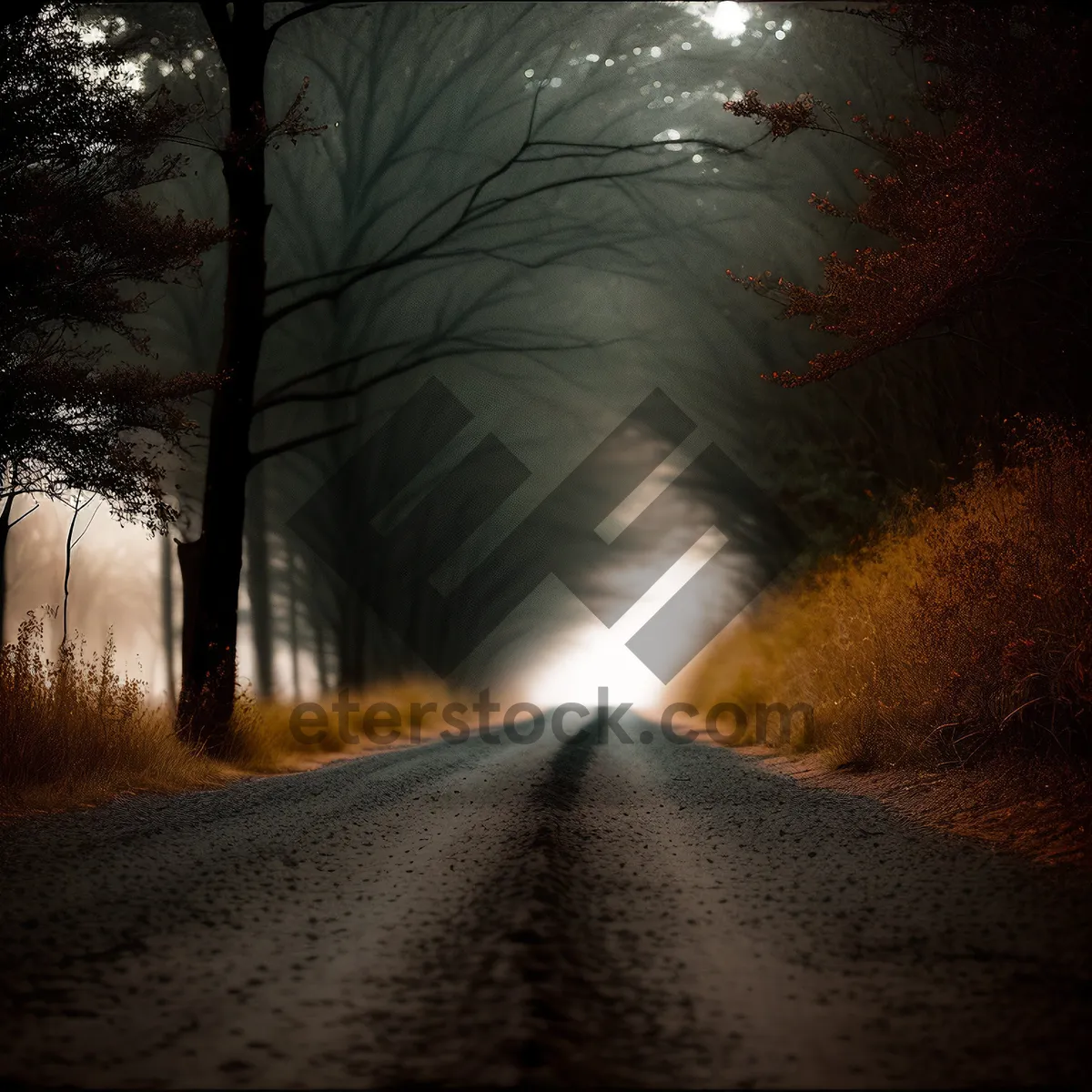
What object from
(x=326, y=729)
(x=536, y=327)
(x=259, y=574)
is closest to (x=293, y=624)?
(x=259, y=574)

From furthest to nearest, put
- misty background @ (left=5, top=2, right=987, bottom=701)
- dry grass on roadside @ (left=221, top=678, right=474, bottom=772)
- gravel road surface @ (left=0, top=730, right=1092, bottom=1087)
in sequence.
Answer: misty background @ (left=5, top=2, right=987, bottom=701), dry grass on roadside @ (left=221, top=678, right=474, bottom=772), gravel road surface @ (left=0, top=730, right=1092, bottom=1087)

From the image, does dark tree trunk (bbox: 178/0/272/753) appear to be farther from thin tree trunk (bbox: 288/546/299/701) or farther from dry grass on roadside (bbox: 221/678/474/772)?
thin tree trunk (bbox: 288/546/299/701)

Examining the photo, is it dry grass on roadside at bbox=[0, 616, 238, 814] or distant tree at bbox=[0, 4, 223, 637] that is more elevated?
distant tree at bbox=[0, 4, 223, 637]

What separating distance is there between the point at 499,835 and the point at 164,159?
609cm

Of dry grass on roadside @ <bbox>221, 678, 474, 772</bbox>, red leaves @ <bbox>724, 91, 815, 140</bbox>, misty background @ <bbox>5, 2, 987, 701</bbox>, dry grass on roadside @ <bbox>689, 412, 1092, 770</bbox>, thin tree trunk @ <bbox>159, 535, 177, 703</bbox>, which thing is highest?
misty background @ <bbox>5, 2, 987, 701</bbox>

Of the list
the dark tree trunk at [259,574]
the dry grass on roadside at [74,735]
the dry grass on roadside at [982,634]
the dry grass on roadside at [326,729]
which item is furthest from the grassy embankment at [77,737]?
the dark tree trunk at [259,574]

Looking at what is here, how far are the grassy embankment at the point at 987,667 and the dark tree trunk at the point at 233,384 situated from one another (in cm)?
618

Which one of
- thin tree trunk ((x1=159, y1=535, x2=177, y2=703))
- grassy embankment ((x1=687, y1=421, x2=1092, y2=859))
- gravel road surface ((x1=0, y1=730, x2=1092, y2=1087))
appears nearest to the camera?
gravel road surface ((x1=0, y1=730, x2=1092, y2=1087))

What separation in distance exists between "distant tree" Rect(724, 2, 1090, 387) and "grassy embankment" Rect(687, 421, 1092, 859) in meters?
1.24

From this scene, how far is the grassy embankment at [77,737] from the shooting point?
20.6 ft

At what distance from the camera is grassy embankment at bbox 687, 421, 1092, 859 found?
5.07 metres

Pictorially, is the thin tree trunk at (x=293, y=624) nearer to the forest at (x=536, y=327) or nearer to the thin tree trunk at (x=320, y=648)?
the forest at (x=536, y=327)

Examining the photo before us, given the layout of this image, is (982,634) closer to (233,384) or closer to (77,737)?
(77,737)

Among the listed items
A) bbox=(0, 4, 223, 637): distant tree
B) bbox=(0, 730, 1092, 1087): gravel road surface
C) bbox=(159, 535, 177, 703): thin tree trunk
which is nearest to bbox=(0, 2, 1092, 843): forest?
bbox=(0, 4, 223, 637): distant tree
